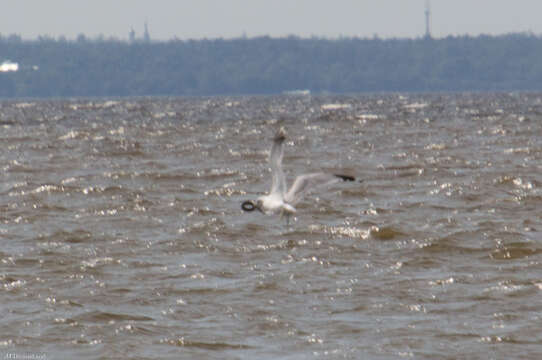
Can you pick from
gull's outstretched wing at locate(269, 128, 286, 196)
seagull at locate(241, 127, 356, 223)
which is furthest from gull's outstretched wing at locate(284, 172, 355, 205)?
gull's outstretched wing at locate(269, 128, 286, 196)

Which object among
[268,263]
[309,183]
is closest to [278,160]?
[309,183]

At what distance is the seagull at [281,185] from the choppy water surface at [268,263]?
1.31 meters

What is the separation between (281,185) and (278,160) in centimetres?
41

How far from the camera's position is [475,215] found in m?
22.3

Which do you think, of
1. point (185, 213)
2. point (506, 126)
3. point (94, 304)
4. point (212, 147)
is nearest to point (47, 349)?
point (94, 304)

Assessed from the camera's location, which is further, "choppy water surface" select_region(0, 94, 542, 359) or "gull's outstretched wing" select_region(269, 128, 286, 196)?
"choppy water surface" select_region(0, 94, 542, 359)

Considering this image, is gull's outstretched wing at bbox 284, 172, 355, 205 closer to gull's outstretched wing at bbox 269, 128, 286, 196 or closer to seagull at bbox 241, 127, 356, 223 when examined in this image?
seagull at bbox 241, 127, 356, 223

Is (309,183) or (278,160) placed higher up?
(278,160)

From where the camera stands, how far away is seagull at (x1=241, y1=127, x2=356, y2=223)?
39.6 feet

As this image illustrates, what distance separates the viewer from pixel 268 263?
17.3 metres

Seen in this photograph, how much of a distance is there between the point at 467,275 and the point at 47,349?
5.80m

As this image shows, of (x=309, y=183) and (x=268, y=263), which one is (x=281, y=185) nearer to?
(x=309, y=183)

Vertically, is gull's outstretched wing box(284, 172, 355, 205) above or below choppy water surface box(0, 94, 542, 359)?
above

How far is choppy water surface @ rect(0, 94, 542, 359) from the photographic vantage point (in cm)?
1279
